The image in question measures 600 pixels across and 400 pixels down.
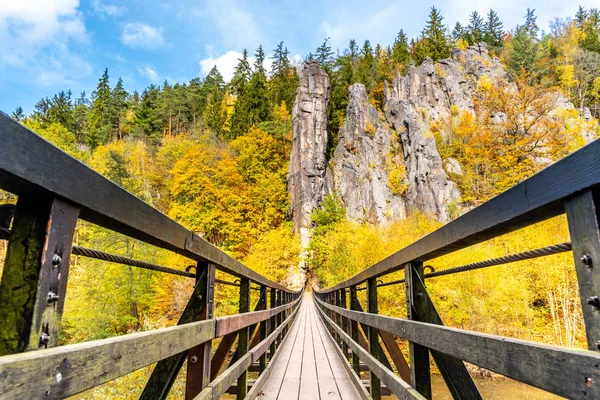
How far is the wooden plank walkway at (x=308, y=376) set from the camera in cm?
335

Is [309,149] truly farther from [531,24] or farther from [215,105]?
[531,24]

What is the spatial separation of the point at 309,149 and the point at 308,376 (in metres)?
34.4

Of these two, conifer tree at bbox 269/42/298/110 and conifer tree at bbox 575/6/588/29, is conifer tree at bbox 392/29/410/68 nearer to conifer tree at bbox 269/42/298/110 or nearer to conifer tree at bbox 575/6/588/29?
conifer tree at bbox 269/42/298/110

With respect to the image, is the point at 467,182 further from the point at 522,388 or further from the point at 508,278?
the point at 522,388

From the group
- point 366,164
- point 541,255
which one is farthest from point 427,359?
point 366,164

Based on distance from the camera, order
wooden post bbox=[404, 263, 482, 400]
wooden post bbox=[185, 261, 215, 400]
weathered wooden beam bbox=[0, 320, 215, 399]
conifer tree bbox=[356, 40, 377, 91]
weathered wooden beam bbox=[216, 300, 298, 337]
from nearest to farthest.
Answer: weathered wooden beam bbox=[0, 320, 215, 399]
wooden post bbox=[404, 263, 482, 400]
wooden post bbox=[185, 261, 215, 400]
weathered wooden beam bbox=[216, 300, 298, 337]
conifer tree bbox=[356, 40, 377, 91]

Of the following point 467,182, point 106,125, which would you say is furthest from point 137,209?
point 106,125

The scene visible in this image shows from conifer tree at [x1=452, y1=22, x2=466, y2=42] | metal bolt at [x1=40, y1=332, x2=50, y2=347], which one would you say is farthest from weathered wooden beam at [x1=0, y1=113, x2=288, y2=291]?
conifer tree at [x1=452, y1=22, x2=466, y2=42]

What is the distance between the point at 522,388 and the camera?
1144 centimetres

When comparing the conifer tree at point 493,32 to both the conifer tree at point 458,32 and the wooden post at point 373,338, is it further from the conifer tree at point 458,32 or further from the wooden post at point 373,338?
the wooden post at point 373,338

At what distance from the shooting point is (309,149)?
3753cm

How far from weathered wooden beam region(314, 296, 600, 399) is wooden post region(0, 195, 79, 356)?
1.09 m

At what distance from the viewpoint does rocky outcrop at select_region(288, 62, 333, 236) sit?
116 feet

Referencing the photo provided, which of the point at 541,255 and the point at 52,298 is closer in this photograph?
the point at 52,298
